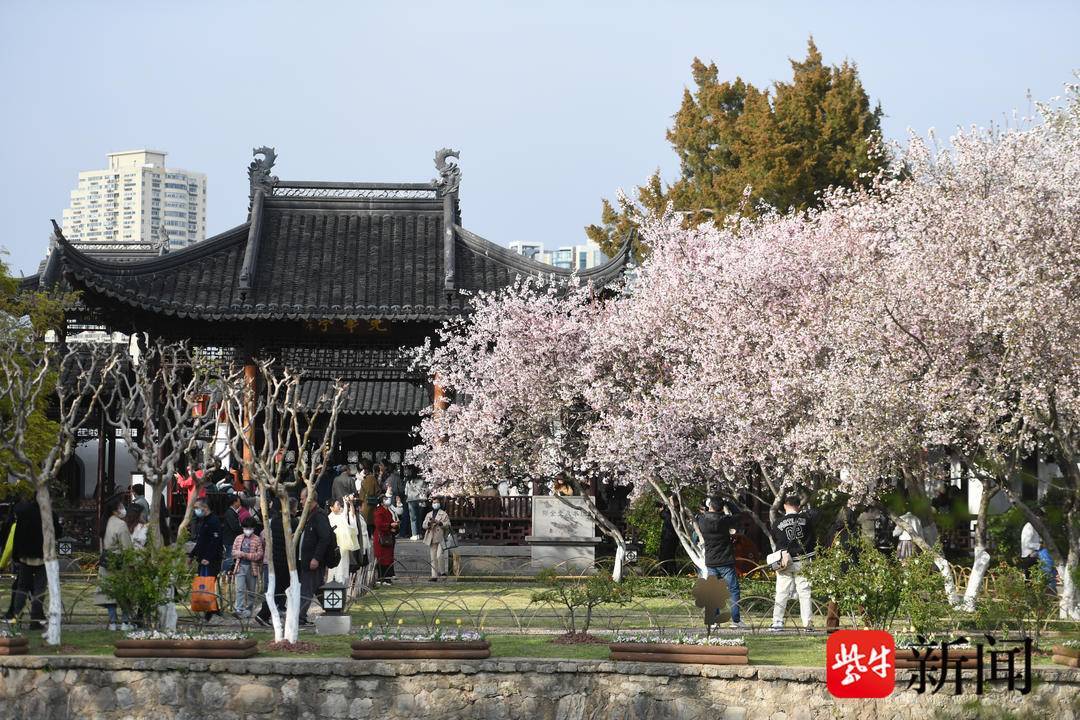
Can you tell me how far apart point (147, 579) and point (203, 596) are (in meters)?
1.55

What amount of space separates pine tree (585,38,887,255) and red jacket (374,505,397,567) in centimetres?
1713

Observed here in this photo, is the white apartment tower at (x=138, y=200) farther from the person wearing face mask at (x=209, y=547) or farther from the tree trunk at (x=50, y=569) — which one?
the tree trunk at (x=50, y=569)

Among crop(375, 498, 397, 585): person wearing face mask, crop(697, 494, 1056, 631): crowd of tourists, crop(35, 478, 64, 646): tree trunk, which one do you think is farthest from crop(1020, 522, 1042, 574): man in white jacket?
crop(35, 478, 64, 646): tree trunk

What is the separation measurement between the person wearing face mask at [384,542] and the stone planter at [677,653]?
1050 centimetres

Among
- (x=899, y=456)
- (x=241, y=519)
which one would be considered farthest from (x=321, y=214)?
(x=899, y=456)

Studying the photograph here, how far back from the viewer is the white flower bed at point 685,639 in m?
17.2

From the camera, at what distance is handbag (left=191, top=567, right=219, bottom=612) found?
19281 millimetres

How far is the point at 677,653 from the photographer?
17109 mm

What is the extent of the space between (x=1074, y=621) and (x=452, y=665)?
29.9ft

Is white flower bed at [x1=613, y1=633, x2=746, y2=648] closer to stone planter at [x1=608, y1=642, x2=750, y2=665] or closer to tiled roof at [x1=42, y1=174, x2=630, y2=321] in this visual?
stone planter at [x1=608, y1=642, x2=750, y2=665]

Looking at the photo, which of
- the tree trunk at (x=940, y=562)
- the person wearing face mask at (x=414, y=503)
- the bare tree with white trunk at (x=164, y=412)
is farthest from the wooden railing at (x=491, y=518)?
the tree trunk at (x=940, y=562)

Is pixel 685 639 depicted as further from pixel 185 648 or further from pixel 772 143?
pixel 772 143

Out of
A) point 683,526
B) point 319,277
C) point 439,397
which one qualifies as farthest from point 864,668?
point 319,277

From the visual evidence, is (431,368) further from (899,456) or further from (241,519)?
(899,456)
